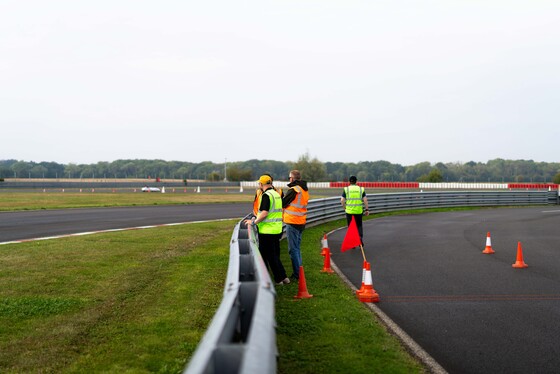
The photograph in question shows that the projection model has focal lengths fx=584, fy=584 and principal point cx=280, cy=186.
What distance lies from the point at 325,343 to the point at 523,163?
174m

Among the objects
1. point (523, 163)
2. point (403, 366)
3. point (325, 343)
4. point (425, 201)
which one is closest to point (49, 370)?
point (325, 343)

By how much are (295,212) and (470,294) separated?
321cm

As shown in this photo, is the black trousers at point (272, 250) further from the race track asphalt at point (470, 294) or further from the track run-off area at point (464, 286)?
the race track asphalt at point (470, 294)

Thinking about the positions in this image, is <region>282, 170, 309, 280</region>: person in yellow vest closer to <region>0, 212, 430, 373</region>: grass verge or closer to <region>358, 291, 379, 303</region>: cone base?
<region>0, 212, 430, 373</region>: grass verge

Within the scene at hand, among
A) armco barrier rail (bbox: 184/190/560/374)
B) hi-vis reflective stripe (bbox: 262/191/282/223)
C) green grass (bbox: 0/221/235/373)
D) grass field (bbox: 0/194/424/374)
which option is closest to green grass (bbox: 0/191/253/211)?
green grass (bbox: 0/221/235/373)

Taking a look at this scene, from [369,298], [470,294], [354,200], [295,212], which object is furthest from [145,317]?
[354,200]

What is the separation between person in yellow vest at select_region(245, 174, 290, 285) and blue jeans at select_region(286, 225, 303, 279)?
561 mm

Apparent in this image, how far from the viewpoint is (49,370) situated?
5316mm

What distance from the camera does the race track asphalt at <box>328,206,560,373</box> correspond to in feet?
19.4

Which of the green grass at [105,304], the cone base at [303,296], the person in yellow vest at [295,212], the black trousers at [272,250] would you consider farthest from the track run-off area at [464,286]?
the green grass at [105,304]

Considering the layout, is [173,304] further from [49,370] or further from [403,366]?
[403,366]

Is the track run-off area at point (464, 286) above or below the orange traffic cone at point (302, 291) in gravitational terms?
below

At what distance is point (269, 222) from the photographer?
29.7 feet

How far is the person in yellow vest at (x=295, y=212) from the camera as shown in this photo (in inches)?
395
